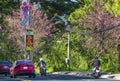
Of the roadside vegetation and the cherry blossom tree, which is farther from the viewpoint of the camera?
the roadside vegetation

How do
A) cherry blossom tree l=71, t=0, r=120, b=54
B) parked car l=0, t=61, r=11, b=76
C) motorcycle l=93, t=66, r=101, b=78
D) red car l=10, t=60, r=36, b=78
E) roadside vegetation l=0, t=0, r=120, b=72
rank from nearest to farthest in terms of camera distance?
motorcycle l=93, t=66, r=101, b=78 → red car l=10, t=60, r=36, b=78 → parked car l=0, t=61, r=11, b=76 → cherry blossom tree l=71, t=0, r=120, b=54 → roadside vegetation l=0, t=0, r=120, b=72

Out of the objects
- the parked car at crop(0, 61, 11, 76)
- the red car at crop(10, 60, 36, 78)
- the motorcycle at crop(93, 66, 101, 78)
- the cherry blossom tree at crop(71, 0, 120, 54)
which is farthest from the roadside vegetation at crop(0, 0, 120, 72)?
the red car at crop(10, 60, 36, 78)

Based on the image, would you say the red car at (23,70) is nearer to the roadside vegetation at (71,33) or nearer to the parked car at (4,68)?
Result: the parked car at (4,68)

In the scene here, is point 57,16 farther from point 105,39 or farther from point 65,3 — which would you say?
point 105,39

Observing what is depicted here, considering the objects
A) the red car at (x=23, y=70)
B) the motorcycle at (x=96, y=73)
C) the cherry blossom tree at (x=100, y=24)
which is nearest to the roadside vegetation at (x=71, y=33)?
the cherry blossom tree at (x=100, y=24)

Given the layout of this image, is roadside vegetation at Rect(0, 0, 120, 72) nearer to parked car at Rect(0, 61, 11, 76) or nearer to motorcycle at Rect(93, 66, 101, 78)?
parked car at Rect(0, 61, 11, 76)

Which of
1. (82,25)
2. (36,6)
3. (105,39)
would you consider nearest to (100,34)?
(105,39)

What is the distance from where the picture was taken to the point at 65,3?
67375 mm

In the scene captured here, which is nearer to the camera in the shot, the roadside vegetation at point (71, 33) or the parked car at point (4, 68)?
the parked car at point (4, 68)

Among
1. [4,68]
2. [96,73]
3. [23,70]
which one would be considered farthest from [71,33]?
[96,73]

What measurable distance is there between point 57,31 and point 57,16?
6.81 feet

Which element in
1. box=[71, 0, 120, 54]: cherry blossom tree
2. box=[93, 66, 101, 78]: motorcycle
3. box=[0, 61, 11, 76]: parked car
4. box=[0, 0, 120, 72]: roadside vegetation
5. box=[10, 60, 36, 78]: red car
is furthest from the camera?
box=[0, 0, 120, 72]: roadside vegetation

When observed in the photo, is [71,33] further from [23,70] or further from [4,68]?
[23,70]

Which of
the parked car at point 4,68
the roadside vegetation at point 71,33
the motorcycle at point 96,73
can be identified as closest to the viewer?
the motorcycle at point 96,73
